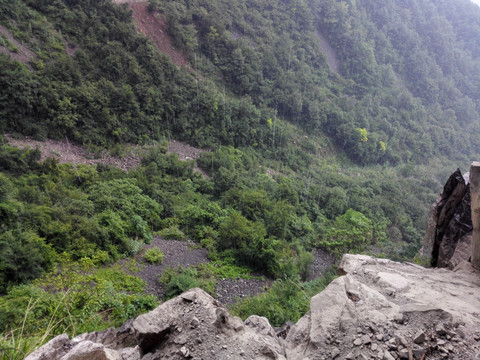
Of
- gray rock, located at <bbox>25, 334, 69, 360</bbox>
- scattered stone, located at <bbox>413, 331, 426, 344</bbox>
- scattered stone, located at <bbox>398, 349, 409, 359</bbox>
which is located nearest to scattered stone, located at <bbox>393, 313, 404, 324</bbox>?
scattered stone, located at <bbox>413, 331, 426, 344</bbox>

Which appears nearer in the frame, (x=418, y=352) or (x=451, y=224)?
(x=418, y=352)

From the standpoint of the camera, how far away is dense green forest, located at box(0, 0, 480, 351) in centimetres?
856

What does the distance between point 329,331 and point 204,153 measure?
740 inches

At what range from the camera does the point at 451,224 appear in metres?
5.58

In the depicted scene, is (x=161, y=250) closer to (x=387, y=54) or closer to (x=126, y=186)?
(x=126, y=186)

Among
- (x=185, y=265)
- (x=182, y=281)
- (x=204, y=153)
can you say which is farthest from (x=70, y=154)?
(x=182, y=281)

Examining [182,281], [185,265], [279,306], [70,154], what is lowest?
[70,154]

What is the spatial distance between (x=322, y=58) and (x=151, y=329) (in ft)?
136

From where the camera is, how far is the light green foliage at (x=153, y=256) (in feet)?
34.9

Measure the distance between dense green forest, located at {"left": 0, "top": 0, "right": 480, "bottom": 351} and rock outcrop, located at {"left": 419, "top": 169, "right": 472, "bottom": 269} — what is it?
12.6 ft

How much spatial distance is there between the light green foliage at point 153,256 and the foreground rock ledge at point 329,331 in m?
7.17

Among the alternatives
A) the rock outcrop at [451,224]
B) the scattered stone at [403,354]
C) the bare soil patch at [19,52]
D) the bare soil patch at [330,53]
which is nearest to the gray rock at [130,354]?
the scattered stone at [403,354]

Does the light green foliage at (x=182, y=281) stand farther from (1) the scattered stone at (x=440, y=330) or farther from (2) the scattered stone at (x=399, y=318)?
(1) the scattered stone at (x=440, y=330)

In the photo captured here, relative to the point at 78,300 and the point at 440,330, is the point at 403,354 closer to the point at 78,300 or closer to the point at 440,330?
the point at 440,330
